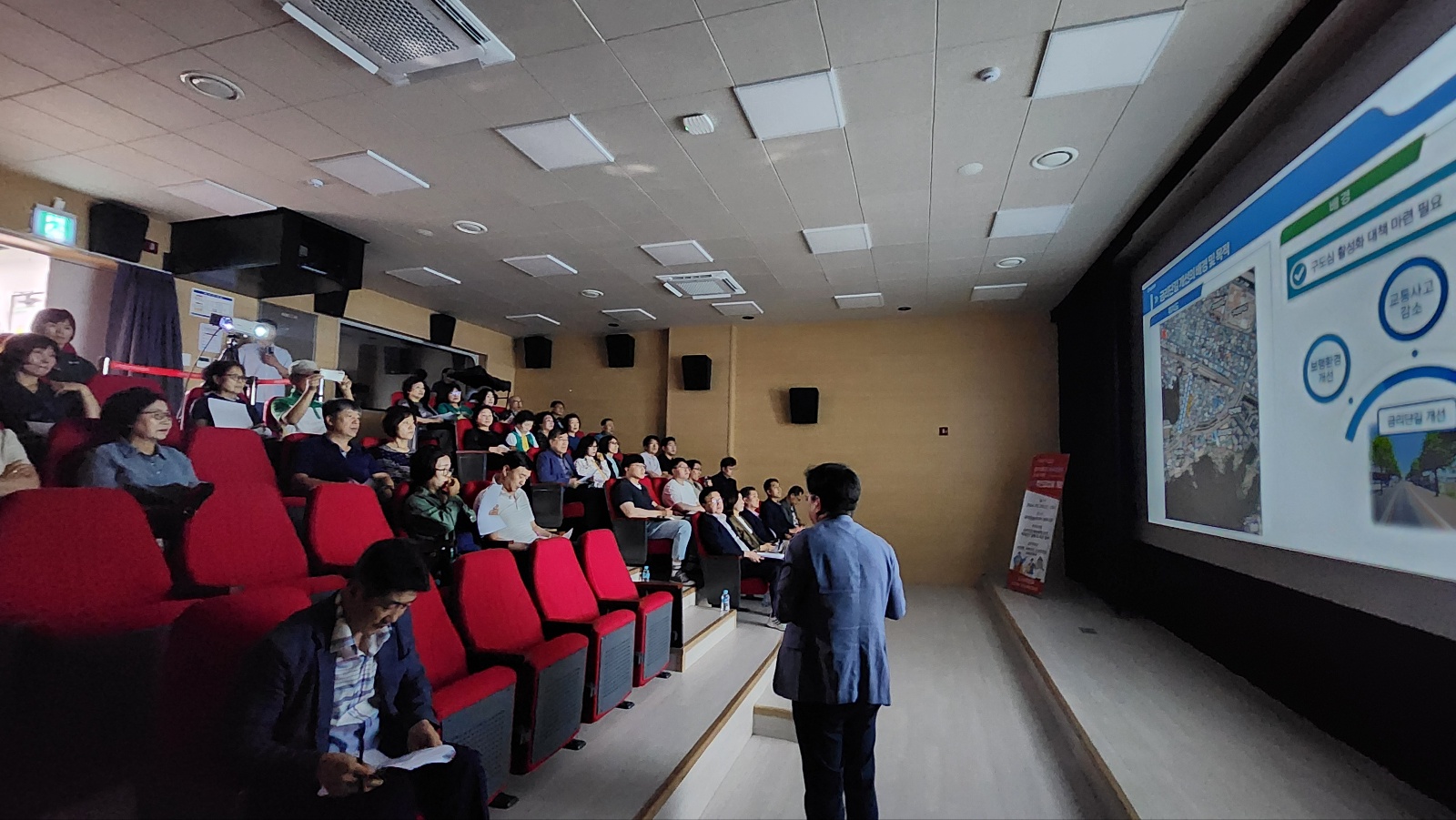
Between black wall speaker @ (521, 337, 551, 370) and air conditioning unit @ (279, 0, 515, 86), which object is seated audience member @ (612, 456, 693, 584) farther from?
black wall speaker @ (521, 337, 551, 370)

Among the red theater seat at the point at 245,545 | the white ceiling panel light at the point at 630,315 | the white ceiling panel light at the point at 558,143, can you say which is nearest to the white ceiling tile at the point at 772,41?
the white ceiling panel light at the point at 558,143

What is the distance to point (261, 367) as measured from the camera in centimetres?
584

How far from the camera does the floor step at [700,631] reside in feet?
12.1

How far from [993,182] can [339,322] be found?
6301 mm

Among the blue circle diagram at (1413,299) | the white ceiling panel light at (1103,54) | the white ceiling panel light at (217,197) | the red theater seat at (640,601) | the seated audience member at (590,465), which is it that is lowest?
the red theater seat at (640,601)

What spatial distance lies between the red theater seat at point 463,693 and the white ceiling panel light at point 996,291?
19.3 feet

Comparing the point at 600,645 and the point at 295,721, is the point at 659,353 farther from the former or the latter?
the point at 295,721

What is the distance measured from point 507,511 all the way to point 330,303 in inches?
155

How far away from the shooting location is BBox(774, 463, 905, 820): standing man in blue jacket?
1.99m

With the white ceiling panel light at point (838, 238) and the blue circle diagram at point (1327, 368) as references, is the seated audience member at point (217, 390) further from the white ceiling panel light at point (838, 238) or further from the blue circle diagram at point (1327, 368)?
the blue circle diagram at point (1327, 368)

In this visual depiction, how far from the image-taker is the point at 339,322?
6684 millimetres

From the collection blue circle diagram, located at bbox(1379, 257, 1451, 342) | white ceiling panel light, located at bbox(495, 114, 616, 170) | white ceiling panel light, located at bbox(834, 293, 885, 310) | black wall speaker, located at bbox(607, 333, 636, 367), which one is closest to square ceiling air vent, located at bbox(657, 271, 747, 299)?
white ceiling panel light, located at bbox(834, 293, 885, 310)

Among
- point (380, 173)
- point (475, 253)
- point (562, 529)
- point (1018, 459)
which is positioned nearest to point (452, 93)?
point (380, 173)

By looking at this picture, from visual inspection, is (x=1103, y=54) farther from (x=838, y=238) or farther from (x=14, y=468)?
(x=14, y=468)
